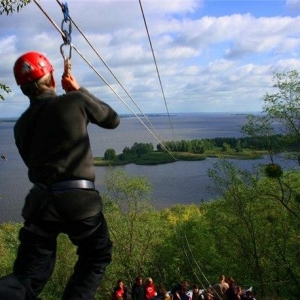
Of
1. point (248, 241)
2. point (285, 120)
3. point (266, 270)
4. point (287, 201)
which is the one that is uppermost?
point (285, 120)

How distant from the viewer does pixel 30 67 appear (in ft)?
7.84

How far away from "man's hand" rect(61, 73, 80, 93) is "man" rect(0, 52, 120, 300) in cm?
2

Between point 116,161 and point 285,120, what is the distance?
53395mm

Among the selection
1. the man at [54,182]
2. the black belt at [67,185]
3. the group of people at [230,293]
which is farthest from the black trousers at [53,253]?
the group of people at [230,293]

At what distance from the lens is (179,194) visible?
52.1 m

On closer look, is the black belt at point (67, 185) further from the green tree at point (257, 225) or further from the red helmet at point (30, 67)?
the green tree at point (257, 225)

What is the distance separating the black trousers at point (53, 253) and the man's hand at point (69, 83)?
0.73 meters

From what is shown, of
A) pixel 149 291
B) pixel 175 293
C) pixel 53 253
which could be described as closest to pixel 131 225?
pixel 175 293

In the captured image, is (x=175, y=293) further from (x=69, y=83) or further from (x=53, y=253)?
(x=69, y=83)

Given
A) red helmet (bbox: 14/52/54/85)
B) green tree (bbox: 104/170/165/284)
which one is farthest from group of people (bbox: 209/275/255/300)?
green tree (bbox: 104/170/165/284)

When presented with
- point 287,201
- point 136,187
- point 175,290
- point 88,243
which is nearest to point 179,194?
point 136,187

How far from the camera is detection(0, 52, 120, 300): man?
2379 millimetres

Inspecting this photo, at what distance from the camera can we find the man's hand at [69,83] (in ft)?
8.40

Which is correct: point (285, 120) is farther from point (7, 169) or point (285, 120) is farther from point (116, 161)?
point (7, 169)
